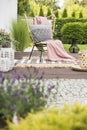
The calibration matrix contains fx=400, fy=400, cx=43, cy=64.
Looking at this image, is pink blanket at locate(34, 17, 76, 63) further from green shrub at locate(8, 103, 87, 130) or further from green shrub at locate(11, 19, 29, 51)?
green shrub at locate(8, 103, 87, 130)

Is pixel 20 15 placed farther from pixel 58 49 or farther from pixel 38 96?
pixel 38 96

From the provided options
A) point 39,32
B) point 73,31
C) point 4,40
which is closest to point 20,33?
point 39,32

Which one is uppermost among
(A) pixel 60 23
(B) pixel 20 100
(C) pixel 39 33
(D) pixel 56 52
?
(B) pixel 20 100

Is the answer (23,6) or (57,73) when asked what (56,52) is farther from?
(23,6)

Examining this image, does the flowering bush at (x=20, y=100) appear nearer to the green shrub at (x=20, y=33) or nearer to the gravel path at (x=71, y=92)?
the gravel path at (x=71, y=92)

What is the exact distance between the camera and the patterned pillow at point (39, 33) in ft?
33.6

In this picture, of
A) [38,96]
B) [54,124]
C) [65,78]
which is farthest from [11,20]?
[54,124]

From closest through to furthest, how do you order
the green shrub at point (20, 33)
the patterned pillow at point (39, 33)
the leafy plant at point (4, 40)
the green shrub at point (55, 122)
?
the green shrub at point (55, 122) < the leafy plant at point (4, 40) < the patterned pillow at point (39, 33) < the green shrub at point (20, 33)

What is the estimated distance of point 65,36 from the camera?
1677 centimetres

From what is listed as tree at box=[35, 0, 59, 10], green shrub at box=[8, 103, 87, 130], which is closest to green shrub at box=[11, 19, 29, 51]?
green shrub at box=[8, 103, 87, 130]

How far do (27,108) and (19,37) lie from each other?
9.12 metres

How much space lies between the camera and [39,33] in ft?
33.7

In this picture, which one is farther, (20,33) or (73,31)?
(73,31)

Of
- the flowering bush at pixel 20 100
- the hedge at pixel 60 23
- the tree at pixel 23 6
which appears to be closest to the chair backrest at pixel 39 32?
the tree at pixel 23 6
